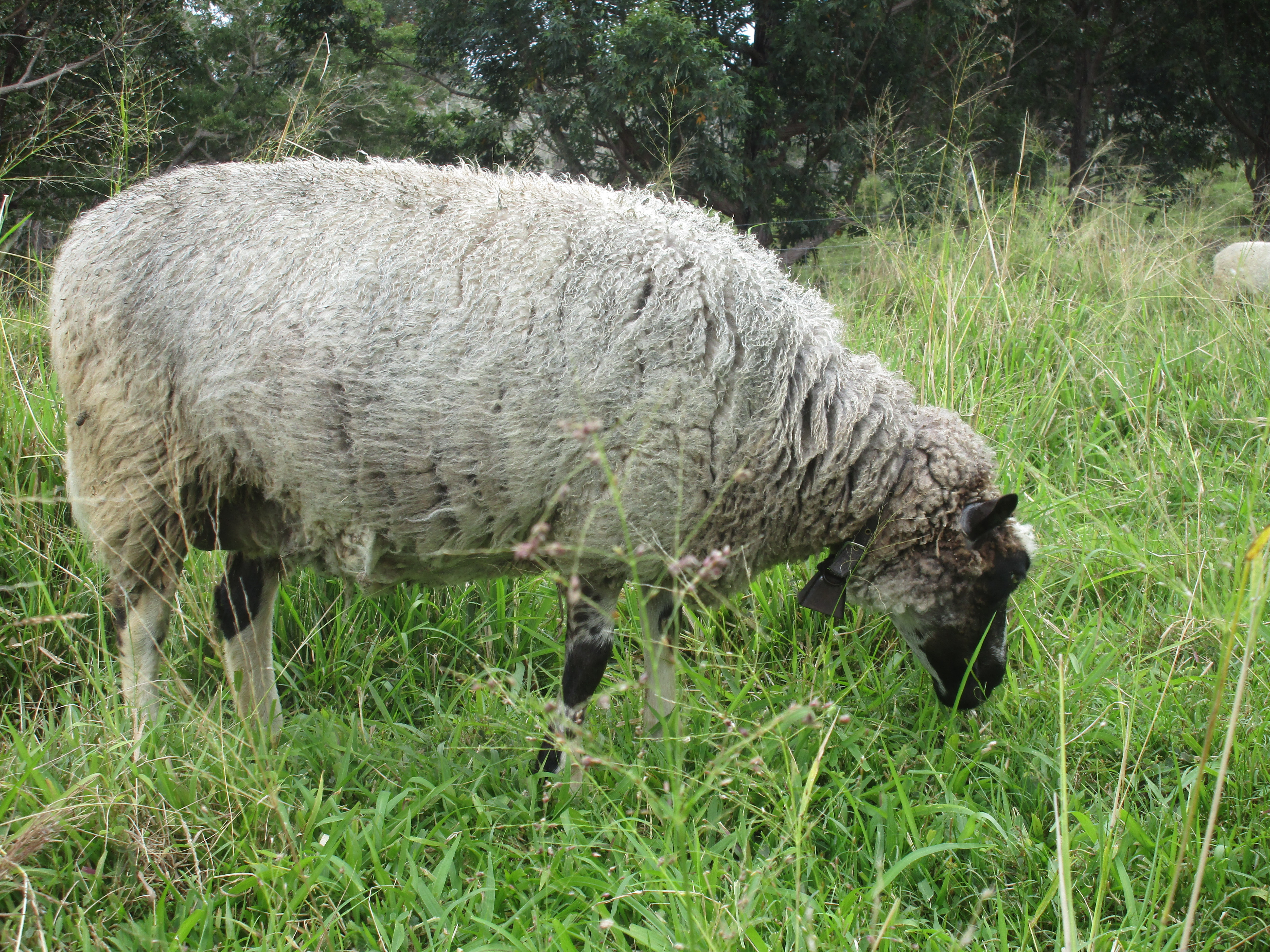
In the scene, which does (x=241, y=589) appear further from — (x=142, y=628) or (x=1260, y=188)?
(x=1260, y=188)

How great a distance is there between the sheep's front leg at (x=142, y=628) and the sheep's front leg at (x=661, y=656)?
4.79 feet

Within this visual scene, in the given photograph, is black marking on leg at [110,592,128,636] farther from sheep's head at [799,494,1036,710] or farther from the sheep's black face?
the sheep's black face

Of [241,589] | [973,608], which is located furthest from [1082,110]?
[241,589]

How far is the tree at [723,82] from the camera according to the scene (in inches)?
348

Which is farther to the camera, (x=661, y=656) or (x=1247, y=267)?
(x=1247, y=267)

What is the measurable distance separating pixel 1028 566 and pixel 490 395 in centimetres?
163

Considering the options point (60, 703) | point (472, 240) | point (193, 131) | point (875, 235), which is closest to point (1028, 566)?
point (472, 240)

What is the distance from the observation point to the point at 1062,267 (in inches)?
216

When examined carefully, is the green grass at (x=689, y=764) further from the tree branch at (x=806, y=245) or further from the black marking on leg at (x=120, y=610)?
the tree branch at (x=806, y=245)

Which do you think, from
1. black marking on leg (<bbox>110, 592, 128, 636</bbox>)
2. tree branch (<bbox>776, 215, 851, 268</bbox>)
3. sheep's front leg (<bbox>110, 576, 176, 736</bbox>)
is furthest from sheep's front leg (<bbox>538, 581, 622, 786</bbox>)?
tree branch (<bbox>776, 215, 851, 268</bbox>)

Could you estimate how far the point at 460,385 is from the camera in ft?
7.61

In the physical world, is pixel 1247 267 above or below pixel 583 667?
above

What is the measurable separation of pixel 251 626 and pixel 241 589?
0.22 m

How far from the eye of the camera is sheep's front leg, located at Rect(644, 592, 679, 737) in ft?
8.07
